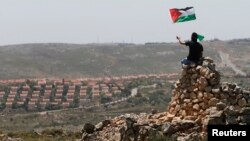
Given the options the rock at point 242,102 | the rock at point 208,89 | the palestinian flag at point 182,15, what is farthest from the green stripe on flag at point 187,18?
the rock at point 242,102

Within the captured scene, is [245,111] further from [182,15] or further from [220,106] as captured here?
[182,15]

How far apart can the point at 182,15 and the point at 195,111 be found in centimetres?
386

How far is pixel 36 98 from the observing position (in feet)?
439

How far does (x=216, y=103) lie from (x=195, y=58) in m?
2.13

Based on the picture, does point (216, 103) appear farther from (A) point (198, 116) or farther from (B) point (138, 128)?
(B) point (138, 128)

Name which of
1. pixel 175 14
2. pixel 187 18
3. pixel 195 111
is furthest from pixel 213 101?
pixel 175 14

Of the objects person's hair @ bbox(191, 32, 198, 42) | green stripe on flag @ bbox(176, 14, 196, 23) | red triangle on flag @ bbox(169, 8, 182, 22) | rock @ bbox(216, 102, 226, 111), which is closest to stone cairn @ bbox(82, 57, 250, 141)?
rock @ bbox(216, 102, 226, 111)

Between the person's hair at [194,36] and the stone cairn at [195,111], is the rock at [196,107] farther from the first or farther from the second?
the person's hair at [194,36]

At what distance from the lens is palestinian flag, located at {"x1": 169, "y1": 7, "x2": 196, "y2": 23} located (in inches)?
840

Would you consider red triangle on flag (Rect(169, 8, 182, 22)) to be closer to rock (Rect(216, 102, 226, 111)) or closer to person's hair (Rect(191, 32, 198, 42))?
person's hair (Rect(191, 32, 198, 42))

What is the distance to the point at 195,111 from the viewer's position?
20.2 metres

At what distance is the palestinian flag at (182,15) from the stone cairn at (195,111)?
5.94ft

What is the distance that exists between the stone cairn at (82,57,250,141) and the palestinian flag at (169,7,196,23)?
181 cm

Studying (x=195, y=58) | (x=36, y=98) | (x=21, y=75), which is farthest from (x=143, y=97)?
(x=195, y=58)
